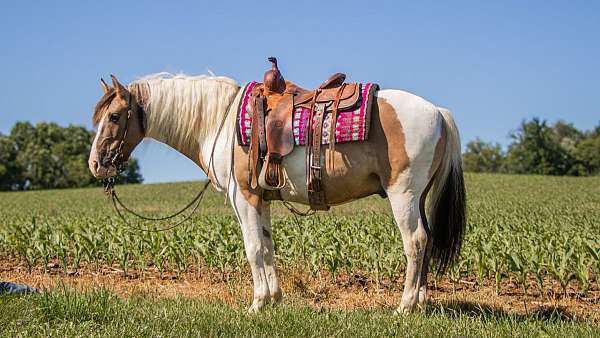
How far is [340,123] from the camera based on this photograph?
20.2 feet

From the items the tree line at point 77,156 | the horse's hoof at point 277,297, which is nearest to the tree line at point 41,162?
the tree line at point 77,156

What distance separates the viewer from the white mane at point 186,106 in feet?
22.7

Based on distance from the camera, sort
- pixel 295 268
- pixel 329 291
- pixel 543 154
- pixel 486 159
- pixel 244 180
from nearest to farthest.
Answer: pixel 244 180
pixel 329 291
pixel 295 268
pixel 543 154
pixel 486 159

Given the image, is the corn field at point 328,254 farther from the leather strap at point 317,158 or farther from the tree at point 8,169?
the tree at point 8,169

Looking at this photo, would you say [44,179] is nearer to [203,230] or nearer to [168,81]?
[203,230]

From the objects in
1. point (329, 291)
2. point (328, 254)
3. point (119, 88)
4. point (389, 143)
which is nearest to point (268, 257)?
point (389, 143)

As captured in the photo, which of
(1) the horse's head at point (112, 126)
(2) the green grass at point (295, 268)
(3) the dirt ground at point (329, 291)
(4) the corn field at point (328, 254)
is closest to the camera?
(2) the green grass at point (295, 268)

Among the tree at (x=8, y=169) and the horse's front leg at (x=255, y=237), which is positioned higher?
the tree at (x=8, y=169)

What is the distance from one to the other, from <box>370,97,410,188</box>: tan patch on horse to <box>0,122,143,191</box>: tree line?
219 feet

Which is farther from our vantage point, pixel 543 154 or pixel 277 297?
pixel 543 154

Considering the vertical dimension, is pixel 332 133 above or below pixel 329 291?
above

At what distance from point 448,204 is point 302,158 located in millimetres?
1682

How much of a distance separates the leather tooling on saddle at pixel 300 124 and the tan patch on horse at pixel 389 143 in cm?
15

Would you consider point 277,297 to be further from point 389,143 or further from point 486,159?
point 486,159
